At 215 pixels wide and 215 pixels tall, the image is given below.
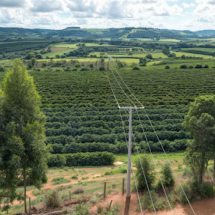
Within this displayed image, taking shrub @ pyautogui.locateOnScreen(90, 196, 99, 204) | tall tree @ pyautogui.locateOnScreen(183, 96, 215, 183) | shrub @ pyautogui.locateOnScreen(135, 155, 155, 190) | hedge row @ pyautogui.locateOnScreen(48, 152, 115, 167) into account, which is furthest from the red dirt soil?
hedge row @ pyautogui.locateOnScreen(48, 152, 115, 167)

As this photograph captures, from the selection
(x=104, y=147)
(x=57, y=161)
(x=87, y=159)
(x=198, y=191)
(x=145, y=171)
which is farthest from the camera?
(x=104, y=147)

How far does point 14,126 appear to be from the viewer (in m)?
13.3

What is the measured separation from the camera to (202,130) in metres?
17.1

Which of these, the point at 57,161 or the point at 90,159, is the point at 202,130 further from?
the point at 57,161

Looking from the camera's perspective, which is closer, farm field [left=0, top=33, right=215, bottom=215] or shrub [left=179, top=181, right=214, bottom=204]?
shrub [left=179, top=181, right=214, bottom=204]

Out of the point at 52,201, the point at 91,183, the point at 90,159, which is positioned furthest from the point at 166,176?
the point at 90,159

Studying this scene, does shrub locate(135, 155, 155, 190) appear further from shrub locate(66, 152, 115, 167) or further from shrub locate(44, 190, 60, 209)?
shrub locate(66, 152, 115, 167)

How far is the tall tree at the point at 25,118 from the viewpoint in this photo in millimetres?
14039

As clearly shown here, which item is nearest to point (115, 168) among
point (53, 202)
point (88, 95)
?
point (53, 202)

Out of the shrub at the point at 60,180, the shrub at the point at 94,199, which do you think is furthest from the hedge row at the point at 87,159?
the shrub at the point at 94,199

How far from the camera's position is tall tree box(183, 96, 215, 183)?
16891mm

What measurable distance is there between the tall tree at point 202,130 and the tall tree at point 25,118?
11563 mm

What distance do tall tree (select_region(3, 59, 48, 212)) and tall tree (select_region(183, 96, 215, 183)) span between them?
37.9 feet

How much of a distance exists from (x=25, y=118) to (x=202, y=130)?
43.5 feet
